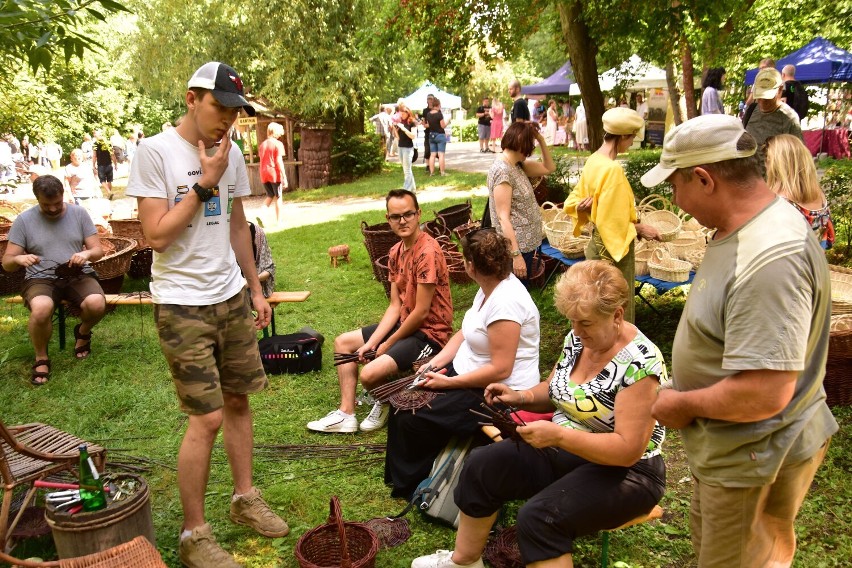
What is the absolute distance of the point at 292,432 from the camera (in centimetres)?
485

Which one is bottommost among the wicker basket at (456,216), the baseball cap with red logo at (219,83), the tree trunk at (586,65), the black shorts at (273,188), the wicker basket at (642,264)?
the wicker basket at (642,264)

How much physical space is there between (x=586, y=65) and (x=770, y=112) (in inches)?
136

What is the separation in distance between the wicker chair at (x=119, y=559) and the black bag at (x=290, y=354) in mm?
2964

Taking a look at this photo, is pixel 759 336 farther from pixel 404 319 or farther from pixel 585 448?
pixel 404 319

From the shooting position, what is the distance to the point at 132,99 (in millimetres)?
32812

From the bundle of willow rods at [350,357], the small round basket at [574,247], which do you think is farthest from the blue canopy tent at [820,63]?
the bundle of willow rods at [350,357]

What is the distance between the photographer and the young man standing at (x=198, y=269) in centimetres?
302

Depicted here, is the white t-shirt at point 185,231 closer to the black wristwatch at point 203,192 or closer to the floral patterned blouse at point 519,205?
the black wristwatch at point 203,192

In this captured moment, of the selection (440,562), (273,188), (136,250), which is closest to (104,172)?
(273,188)

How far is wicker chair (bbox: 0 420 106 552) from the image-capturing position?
3166 mm

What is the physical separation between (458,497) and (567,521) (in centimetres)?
53

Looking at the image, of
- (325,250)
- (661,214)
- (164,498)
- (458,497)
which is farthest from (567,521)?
(325,250)

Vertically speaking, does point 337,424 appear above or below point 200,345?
below

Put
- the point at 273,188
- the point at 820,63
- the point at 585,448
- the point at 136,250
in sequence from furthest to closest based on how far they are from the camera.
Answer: the point at 820,63 → the point at 273,188 → the point at 136,250 → the point at 585,448
